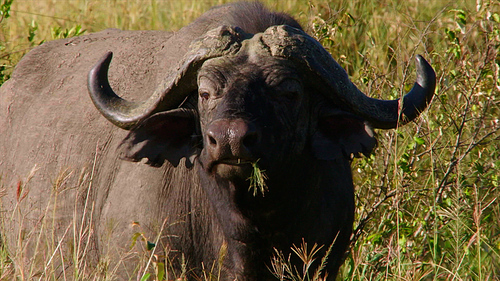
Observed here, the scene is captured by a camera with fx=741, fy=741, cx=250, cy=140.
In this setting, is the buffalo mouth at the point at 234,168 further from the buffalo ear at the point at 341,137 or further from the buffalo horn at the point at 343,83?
the buffalo horn at the point at 343,83

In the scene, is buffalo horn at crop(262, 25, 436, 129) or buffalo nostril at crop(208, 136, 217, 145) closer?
buffalo nostril at crop(208, 136, 217, 145)

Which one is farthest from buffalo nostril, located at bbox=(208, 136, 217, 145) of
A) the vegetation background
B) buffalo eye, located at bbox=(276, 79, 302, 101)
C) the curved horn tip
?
the curved horn tip

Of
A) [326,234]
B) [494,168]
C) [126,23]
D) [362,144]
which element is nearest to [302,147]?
[362,144]

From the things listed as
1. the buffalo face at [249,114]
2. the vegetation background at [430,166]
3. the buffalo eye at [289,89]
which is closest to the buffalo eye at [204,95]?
the buffalo face at [249,114]

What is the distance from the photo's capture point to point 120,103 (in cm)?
410

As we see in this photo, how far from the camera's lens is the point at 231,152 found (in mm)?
3361

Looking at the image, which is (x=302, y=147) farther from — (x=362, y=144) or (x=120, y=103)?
(x=120, y=103)

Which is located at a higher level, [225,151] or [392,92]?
[225,151]

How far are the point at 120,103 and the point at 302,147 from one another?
104cm

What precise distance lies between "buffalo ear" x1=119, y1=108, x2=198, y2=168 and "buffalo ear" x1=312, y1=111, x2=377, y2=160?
68cm

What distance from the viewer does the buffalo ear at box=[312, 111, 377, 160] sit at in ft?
12.8

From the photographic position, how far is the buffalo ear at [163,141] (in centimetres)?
403

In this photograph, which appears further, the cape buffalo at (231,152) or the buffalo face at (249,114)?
the cape buffalo at (231,152)

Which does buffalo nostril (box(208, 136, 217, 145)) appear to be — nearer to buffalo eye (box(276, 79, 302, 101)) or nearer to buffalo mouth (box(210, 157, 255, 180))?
buffalo mouth (box(210, 157, 255, 180))
